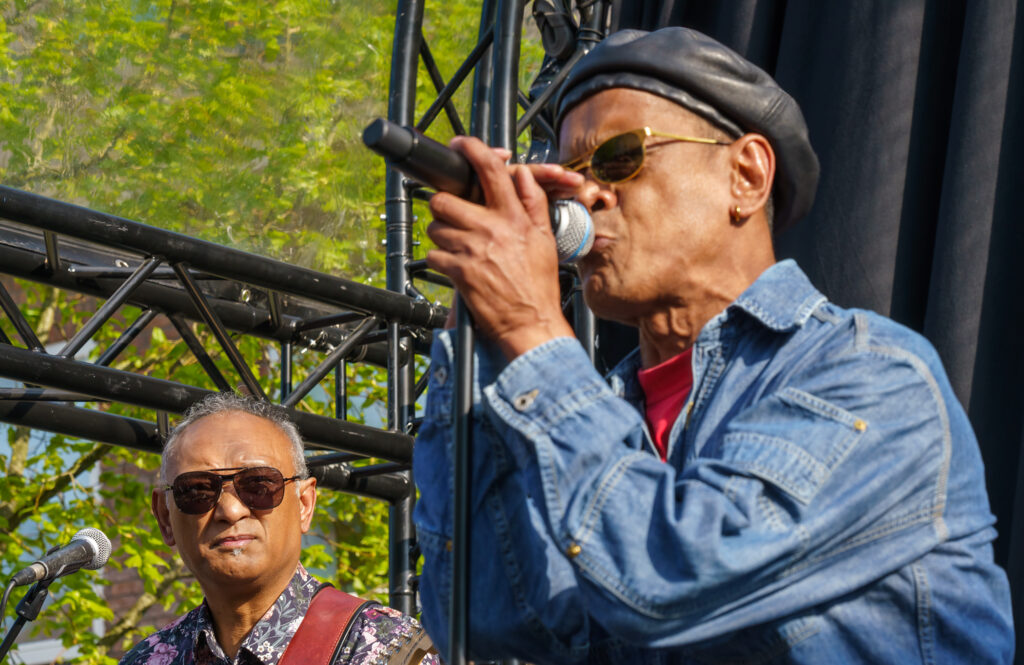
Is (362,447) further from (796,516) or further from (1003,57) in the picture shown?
(796,516)

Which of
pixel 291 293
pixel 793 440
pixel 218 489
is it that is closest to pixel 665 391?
A: pixel 793 440

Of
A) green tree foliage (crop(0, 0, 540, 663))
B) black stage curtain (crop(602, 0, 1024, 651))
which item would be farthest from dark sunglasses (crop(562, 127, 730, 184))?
green tree foliage (crop(0, 0, 540, 663))

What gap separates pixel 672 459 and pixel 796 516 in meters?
0.29

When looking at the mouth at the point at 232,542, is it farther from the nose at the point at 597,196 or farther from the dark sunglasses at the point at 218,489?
the nose at the point at 597,196

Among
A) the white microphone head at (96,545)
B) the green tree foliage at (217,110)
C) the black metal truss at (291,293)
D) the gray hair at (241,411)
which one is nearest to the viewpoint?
the white microphone head at (96,545)

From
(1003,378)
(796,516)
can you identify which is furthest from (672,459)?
(1003,378)

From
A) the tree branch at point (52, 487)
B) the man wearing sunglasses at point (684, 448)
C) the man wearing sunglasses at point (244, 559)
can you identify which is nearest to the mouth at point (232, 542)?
the man wearing sunglasses at point (244, 559)

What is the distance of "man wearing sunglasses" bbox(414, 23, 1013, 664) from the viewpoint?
125 cm

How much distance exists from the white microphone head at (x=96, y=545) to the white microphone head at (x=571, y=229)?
6.19 ft

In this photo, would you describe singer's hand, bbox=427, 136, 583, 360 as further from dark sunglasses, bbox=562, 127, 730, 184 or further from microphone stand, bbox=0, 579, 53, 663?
microphone stand, bbox=0, 579, 53, 663

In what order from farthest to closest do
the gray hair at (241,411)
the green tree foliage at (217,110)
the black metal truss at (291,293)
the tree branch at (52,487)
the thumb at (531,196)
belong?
1. the tree branch at (52,487)
2. the green tree foliage at (217,110)
3. the black metal truss at (291,293)
4. the gray hair at (241,411)
5. the thumb at (531,196)

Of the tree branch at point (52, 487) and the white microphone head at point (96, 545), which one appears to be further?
the tree branch at point (52, 487)

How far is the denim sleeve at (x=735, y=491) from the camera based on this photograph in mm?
1229

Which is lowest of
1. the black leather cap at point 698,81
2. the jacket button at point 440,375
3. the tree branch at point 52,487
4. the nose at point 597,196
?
the jacket button at point 440,375
